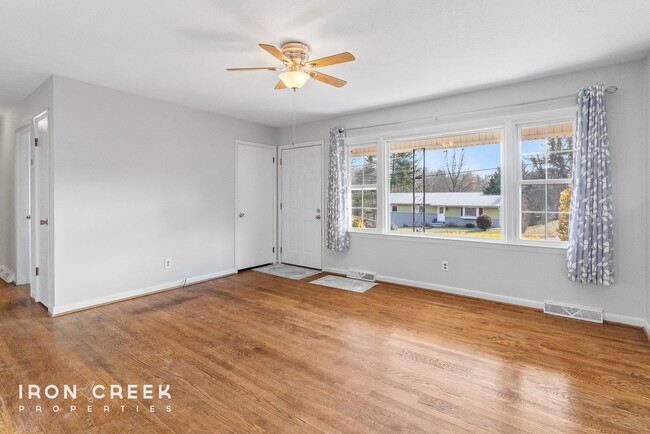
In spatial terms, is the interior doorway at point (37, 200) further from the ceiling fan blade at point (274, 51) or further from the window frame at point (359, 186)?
the window frame at point (359, 186)

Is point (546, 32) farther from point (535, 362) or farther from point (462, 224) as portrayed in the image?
point (535, 362)

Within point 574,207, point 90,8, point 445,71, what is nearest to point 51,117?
point 90,8

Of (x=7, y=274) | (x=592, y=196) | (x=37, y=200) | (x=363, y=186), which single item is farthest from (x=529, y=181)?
(x=7, y=274)

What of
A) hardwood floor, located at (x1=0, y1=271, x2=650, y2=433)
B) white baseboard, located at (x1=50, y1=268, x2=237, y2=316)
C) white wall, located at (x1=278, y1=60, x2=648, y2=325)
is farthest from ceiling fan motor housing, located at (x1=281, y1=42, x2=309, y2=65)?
white baseboard, located at (x1=50, y1=268, x2=237, y2=316)

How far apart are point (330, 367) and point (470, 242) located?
2541 millimetres

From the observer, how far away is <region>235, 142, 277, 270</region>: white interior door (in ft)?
17.5

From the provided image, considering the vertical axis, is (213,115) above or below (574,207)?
above

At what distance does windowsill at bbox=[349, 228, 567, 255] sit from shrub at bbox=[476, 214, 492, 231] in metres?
0.16

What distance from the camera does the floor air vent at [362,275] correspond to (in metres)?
4.80

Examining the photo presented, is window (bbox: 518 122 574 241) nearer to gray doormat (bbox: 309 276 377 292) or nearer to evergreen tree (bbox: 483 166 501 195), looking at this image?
evergreen tree (bbox: 483 166 501 195)

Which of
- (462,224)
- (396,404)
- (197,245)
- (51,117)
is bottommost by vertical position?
(396,404)

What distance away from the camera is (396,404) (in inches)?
76.4

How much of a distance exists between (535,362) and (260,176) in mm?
4628

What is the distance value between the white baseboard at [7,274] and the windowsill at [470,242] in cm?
502
